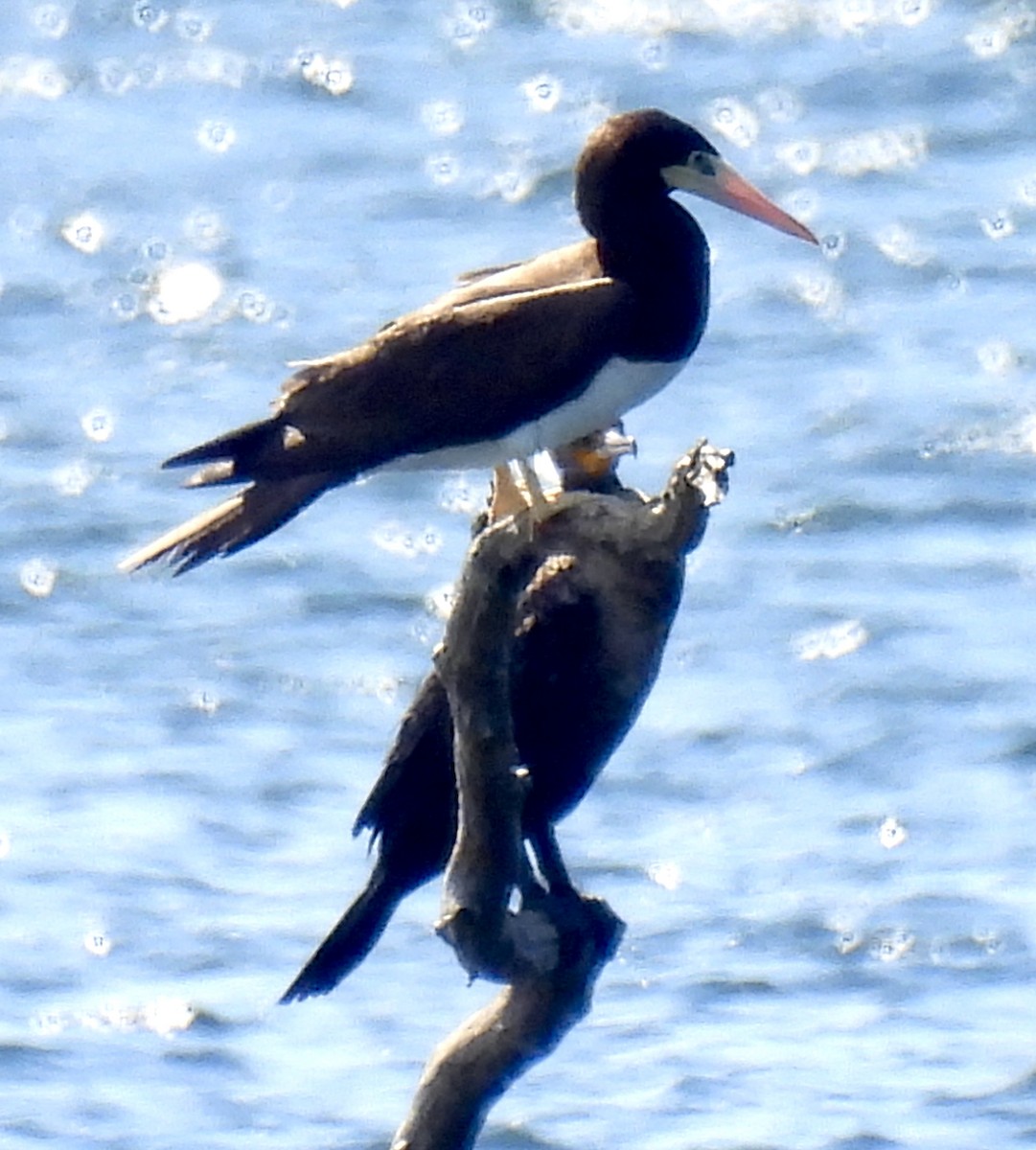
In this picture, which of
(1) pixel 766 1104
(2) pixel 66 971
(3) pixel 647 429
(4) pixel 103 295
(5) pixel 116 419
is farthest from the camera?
(4) pixel 103 295

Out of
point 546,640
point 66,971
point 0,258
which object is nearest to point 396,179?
point 0,258

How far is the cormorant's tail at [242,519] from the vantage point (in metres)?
6.30

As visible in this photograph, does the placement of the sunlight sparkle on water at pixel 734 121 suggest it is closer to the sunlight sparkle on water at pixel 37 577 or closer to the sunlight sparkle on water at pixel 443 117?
the sunlight sparkle on water at pixel 443 117

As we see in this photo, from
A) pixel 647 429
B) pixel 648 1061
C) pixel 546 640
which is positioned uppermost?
pixel 546 640

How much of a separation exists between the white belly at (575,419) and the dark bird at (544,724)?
191 mm

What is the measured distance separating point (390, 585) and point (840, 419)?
1.81 metres

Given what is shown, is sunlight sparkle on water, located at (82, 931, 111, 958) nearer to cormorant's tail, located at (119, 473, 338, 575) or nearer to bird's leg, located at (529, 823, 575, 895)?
bird's leg, located at (529, 823, 575, 895)

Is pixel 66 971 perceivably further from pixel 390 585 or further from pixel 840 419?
pixel 840 419

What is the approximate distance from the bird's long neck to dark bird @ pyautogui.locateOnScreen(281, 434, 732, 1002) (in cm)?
38

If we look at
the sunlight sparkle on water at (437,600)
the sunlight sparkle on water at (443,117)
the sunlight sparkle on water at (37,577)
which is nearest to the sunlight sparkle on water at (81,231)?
the sunlight sparkle on water at (443,117)

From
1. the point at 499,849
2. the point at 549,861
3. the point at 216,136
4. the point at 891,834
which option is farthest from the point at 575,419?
the point at 216,136

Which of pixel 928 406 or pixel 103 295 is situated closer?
pixel 928 406

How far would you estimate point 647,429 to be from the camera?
13.5 metres

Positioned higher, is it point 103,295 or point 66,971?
point 103,295
